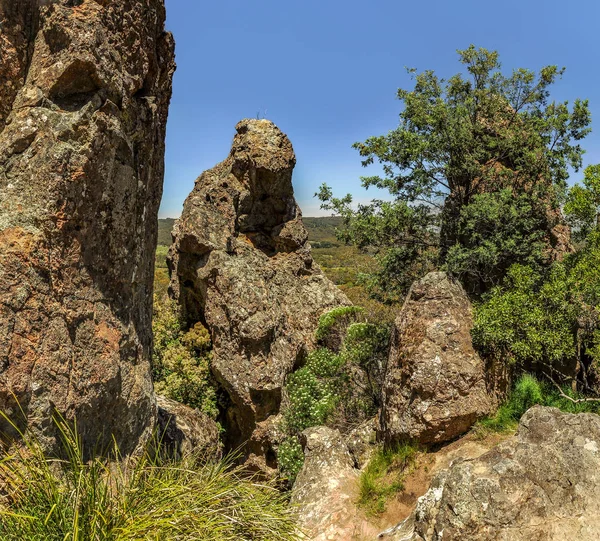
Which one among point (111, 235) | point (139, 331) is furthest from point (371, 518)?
point (111, 235)

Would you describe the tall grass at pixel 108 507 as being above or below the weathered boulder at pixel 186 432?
above

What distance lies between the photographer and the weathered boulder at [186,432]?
8.24m

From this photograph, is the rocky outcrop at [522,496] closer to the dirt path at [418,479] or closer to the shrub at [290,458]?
the dirt path at [418,479]

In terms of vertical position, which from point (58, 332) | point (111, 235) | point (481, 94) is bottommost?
point (58, 332)

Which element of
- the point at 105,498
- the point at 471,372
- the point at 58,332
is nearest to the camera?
the point at 105,498

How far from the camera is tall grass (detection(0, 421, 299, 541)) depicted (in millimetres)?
3543

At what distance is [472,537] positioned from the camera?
4480 millimetres

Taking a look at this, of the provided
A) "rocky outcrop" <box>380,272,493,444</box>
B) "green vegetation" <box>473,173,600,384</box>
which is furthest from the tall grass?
"green vegetation" <box>473,173,600,384</box>

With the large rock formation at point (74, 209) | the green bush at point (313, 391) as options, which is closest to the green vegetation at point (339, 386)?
the green bush at point (313, 391)

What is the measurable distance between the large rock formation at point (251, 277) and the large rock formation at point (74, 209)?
5509mm

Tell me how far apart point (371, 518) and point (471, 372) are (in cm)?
322

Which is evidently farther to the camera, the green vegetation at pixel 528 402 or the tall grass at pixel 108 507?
the green vegetation at pixel 528 402

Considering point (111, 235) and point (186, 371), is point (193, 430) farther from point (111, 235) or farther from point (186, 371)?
point (111, 235)

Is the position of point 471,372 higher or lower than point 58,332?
lower
